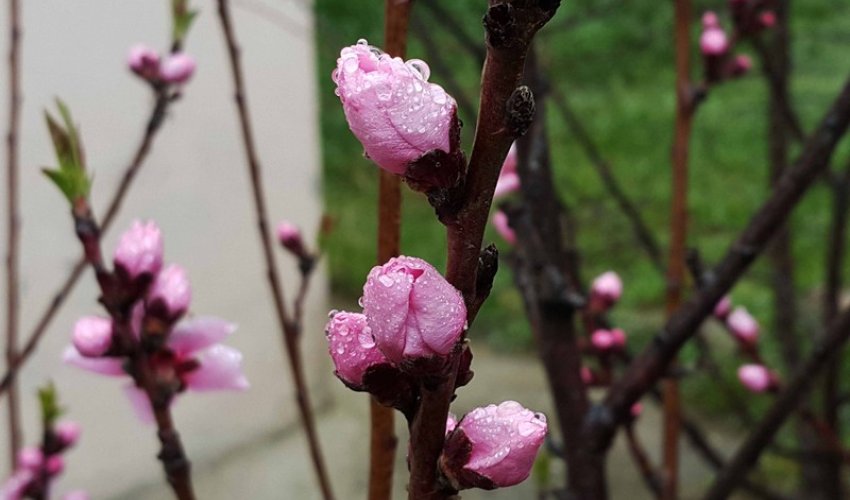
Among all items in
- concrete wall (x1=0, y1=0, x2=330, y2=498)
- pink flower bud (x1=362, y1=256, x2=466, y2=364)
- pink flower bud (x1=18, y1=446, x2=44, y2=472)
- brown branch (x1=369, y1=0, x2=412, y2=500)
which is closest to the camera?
pink flower bud (x1=362, y1=256, x2=466, y2=364)

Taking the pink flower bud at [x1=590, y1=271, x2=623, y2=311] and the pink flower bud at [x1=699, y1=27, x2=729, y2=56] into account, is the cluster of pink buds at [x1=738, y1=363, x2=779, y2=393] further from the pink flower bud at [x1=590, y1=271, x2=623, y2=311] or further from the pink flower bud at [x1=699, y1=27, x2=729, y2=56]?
the pink flower bud at [x1=699, y1=27, x2=729, y2=56]

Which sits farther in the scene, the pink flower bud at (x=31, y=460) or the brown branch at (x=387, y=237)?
the pink flower bud at (x=31, y=460)

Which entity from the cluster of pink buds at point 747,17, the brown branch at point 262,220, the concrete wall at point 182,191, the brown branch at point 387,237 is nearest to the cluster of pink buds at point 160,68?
the brown branch at point 262,220

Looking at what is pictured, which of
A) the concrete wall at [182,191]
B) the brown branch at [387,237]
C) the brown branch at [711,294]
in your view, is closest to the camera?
the brown branch at [387,237]

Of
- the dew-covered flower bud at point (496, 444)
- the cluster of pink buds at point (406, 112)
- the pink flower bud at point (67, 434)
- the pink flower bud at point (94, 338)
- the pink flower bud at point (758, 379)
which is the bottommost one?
the dew-covered flower bud at point (496, 444)

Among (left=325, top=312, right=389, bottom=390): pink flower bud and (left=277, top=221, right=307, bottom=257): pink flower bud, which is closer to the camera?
(left=325, top=312, right=389, bottom=390): pink flower bud

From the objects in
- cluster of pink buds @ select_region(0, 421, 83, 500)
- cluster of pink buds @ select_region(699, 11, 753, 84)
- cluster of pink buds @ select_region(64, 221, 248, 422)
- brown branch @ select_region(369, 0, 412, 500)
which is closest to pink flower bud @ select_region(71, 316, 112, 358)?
cluster of pink buds @ select_region(64, 221, 248, 422)

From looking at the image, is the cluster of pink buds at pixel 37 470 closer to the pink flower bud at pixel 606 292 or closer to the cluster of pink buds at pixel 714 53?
the pink flower bud at pixel 606 292
